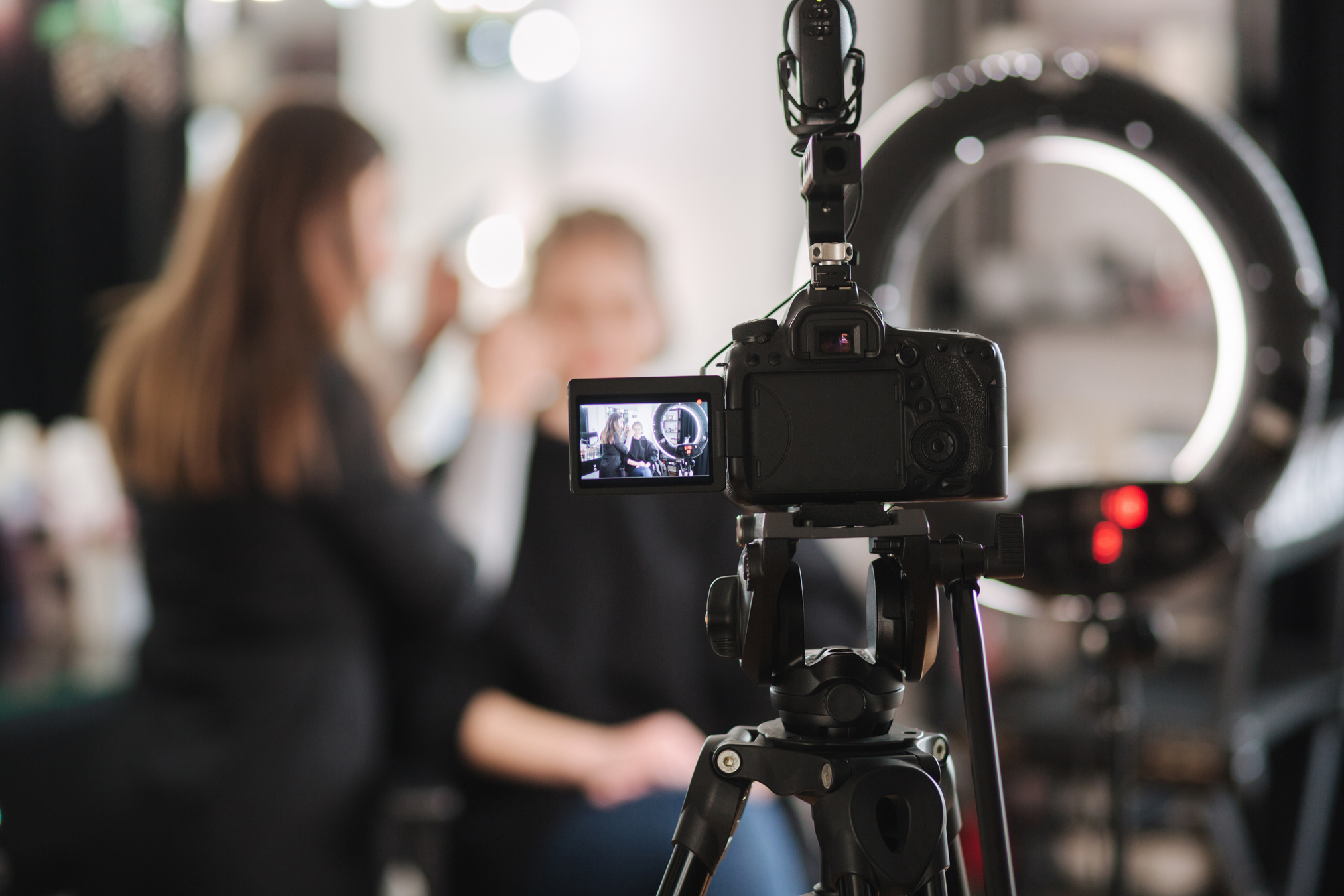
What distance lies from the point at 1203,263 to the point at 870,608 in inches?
19.8

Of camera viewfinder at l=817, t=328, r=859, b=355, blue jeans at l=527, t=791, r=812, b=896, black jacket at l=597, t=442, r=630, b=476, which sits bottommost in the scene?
blue jeans at l=527, t=791, r=812, b=896

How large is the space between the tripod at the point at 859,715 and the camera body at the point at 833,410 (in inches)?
0.9

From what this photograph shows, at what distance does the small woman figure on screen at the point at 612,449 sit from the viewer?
1.89ft

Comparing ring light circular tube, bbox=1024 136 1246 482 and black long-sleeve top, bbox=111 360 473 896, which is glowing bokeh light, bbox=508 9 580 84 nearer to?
black long-sleeve top, bbox=111 360 473 896

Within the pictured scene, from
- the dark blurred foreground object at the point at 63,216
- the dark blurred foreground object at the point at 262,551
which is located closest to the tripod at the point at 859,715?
the dark blurred foreground object at the point at 262,551

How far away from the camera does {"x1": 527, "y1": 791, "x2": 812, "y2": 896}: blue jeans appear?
0.86 metres

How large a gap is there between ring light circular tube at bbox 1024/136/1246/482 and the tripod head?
39 centimetres

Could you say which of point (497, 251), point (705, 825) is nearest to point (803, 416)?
point (705, 825)

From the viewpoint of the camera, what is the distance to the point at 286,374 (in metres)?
1.51

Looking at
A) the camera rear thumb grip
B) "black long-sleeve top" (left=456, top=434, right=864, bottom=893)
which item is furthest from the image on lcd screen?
"black long-sleeve top" (left=456, top=434, right=864, bottom=893)

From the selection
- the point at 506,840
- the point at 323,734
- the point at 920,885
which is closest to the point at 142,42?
the point at 323,734

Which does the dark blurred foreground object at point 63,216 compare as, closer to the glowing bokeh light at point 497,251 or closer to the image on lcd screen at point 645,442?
the glowing bokeh light at point 497,251

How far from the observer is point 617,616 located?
1549 millimetres

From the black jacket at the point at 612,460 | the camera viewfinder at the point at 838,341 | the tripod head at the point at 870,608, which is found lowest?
the tripod head at the point at 870,608
